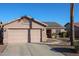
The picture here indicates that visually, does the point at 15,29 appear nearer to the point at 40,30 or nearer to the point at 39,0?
the point at 40,30

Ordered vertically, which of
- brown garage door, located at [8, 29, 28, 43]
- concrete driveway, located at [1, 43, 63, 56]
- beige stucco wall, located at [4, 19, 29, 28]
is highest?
beige stucco wall, located at [4, 19, 29, 28]

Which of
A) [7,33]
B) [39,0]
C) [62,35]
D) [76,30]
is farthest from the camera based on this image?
[62,35]

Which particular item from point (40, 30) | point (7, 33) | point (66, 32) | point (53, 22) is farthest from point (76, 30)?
point (7, 33)

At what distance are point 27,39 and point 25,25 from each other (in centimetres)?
177

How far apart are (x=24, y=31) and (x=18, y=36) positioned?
967 millimetres

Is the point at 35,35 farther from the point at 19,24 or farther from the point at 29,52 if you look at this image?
the point at 29,52

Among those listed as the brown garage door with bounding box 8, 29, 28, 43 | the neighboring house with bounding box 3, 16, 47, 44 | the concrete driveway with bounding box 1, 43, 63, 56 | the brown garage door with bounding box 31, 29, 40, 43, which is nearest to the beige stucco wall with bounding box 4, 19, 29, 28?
the neighboring house with bounding box 3, 16, 47, 44

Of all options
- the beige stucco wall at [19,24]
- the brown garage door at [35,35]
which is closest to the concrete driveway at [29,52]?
the brown garage door at [35,35]

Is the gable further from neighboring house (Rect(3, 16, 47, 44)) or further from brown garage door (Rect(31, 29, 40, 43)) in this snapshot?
brown garage door (Rect(31, 29, 40, 43))

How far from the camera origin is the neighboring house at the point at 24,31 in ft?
101

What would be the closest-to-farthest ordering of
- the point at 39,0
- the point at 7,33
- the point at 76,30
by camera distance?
the point at 39,0 < the point at 7,33 < the point at 76,30

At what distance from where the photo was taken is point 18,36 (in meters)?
30.8

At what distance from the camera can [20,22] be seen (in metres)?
31.2

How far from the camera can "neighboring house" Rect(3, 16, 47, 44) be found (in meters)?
30.8
